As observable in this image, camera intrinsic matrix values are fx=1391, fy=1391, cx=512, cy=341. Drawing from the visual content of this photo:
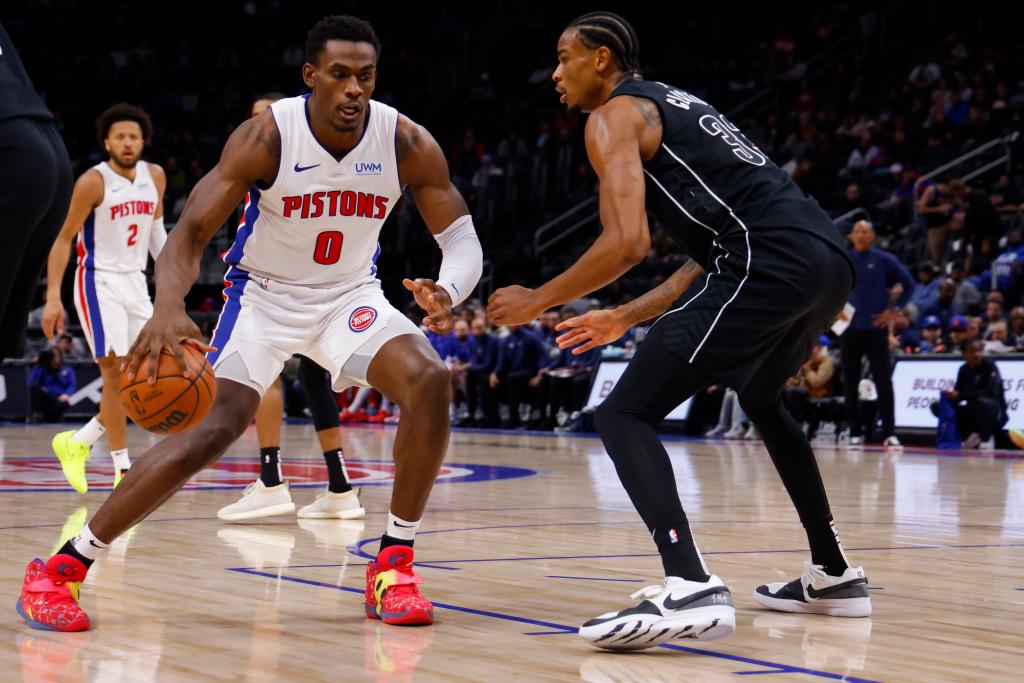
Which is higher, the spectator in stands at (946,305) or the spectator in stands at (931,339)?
the spectator in stands at (946,305)

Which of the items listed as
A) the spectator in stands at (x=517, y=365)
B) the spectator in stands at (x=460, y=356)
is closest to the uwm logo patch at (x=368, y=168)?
the spectator in stands at (x=517, y=365)

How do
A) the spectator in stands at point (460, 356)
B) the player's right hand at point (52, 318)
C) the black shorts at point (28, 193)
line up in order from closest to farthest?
the black shorts at point (28, 193) → the player's right hand at point (52, 318) → the spectator in stands at point (460, 356)

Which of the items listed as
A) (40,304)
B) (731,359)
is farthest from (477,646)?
(40,304)

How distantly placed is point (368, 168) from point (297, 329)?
568mm

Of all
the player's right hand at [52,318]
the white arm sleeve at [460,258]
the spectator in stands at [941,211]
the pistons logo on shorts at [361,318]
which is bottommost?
the pistons logo on shorts at [361,318]

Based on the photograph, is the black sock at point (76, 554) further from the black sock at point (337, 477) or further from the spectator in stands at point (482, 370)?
the spectator in stands at point (482, 370)

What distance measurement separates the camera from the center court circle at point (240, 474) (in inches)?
323

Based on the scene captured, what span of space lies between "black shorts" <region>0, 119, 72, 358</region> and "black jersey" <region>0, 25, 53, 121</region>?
0.06 ft

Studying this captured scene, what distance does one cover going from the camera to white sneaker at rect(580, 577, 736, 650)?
11.4 feet

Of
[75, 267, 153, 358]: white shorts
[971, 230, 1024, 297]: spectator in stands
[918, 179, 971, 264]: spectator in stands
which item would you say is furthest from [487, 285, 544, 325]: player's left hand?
[918, 179, 971, 264]: spectator in stands

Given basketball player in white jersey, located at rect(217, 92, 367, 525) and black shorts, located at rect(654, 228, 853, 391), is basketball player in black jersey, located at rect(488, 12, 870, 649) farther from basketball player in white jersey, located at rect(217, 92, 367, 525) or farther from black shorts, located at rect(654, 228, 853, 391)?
basketball player in white jersey, located at rect(217, 92, 367, 525)

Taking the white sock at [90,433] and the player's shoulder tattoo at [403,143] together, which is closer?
the player's shoulder tattoo at [403,143]

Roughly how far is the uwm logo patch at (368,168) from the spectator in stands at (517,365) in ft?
41.0

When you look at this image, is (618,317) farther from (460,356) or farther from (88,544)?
(460,356)
